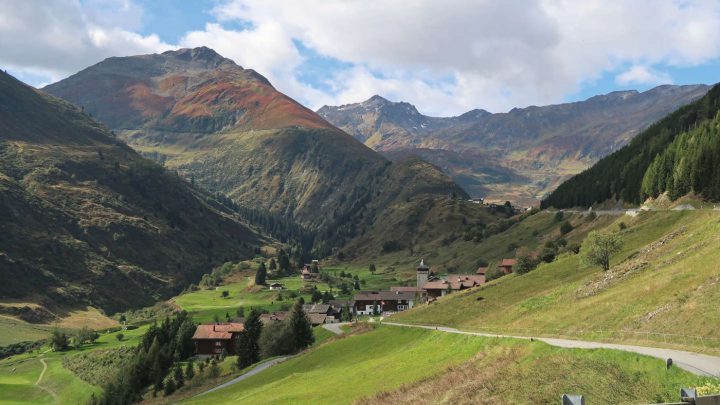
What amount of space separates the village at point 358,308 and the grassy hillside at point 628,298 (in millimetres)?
38028

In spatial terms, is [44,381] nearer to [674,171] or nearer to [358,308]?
[358,308]

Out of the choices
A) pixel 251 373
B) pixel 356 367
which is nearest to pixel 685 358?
pixel 356 367

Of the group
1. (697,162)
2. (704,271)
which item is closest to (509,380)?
(704,271)

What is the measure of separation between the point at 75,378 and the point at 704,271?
134 meters

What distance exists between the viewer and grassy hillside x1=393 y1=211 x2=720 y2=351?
45125 millimetres

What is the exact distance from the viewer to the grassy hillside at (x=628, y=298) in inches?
1777

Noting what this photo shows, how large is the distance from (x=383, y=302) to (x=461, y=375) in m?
149

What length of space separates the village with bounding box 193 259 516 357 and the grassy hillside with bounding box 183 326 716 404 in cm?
5351

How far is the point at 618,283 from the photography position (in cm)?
7212

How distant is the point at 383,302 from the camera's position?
189 m

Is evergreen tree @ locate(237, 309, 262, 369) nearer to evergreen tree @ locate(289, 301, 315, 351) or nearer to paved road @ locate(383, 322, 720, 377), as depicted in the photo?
evergreen tree @ locate(289, 301, 315, 351)

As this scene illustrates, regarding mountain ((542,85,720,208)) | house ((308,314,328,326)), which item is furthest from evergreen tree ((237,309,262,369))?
mountain ((542,85,720,208))

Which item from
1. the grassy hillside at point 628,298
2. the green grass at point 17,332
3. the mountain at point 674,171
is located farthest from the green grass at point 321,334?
the green grass at point 17,332

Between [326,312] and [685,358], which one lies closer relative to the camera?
[685,358]
